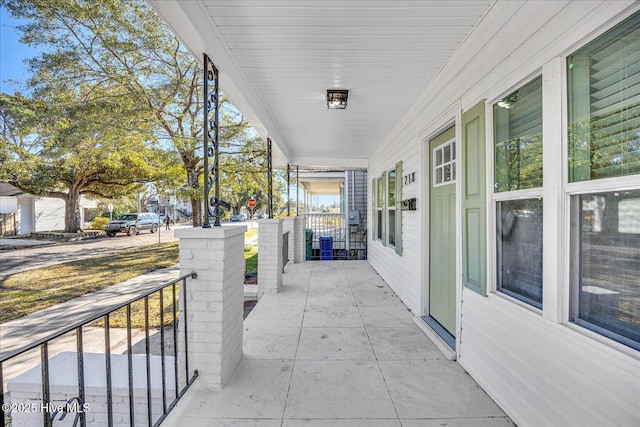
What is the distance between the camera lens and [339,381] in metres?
2.26

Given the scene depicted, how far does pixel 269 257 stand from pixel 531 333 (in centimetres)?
367

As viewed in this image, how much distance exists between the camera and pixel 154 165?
10562mm

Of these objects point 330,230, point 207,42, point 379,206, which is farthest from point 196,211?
point 207,42

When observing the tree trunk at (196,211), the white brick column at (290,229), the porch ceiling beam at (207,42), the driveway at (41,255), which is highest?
the porch ceiling beam at (207,42)

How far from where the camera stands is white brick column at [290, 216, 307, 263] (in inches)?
288

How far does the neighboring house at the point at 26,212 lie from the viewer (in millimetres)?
16109

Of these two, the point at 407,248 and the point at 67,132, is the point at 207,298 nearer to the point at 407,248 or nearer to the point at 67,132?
the point at 407,248

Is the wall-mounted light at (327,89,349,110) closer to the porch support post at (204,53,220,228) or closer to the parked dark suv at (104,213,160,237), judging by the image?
the porch support post at (204,53,220,228)

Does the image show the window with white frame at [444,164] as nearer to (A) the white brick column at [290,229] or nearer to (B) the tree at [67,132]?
(A) the white brick column at [290,229]

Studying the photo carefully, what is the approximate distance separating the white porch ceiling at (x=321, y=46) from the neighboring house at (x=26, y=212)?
18.5m

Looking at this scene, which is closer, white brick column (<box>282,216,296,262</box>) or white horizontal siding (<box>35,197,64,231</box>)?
white brick column (<box>282,216,296,262</box>)

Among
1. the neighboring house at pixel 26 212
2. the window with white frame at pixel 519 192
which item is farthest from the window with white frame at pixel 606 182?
the neighboring house at pixel 26 212

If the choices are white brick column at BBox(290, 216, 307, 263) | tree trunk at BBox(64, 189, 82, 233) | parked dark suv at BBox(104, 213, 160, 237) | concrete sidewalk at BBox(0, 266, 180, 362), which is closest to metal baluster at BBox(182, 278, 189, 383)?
concrete sidewalk at BBox(0, 266, 180, 362)

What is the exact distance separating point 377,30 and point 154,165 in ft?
34.6
